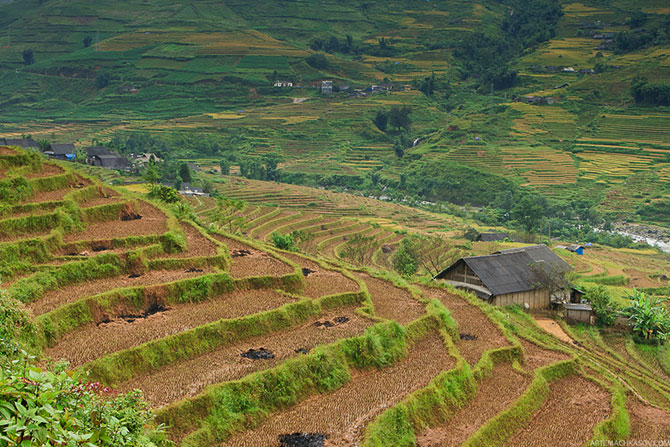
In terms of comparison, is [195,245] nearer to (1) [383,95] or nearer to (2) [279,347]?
(2) [279,347]

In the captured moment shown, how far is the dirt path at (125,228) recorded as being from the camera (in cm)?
2011

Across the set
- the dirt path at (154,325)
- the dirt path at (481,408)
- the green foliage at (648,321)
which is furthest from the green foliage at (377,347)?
the green foliage at (648,321)

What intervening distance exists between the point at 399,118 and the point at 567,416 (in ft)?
300

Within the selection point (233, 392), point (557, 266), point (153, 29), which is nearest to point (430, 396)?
point (233, 392)

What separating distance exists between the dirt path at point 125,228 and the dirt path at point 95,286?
261cm

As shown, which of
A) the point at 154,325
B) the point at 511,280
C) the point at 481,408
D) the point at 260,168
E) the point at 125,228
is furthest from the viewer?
the point at 260,168

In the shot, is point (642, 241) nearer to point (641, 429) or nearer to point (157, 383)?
point (641, 429)

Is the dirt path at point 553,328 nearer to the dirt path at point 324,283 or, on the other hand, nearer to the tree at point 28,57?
the dirt path at point 324,283

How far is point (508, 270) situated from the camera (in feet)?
99.9

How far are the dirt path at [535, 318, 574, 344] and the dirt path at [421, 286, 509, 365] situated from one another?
15.5 feet

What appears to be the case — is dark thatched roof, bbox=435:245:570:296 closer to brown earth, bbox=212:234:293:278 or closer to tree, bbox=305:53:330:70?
brown earth, bbox=212:234:293:278


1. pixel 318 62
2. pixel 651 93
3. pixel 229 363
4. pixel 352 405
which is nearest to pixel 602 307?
pixel 352 405

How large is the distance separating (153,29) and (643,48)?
9772 cm

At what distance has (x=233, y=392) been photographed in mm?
12875
